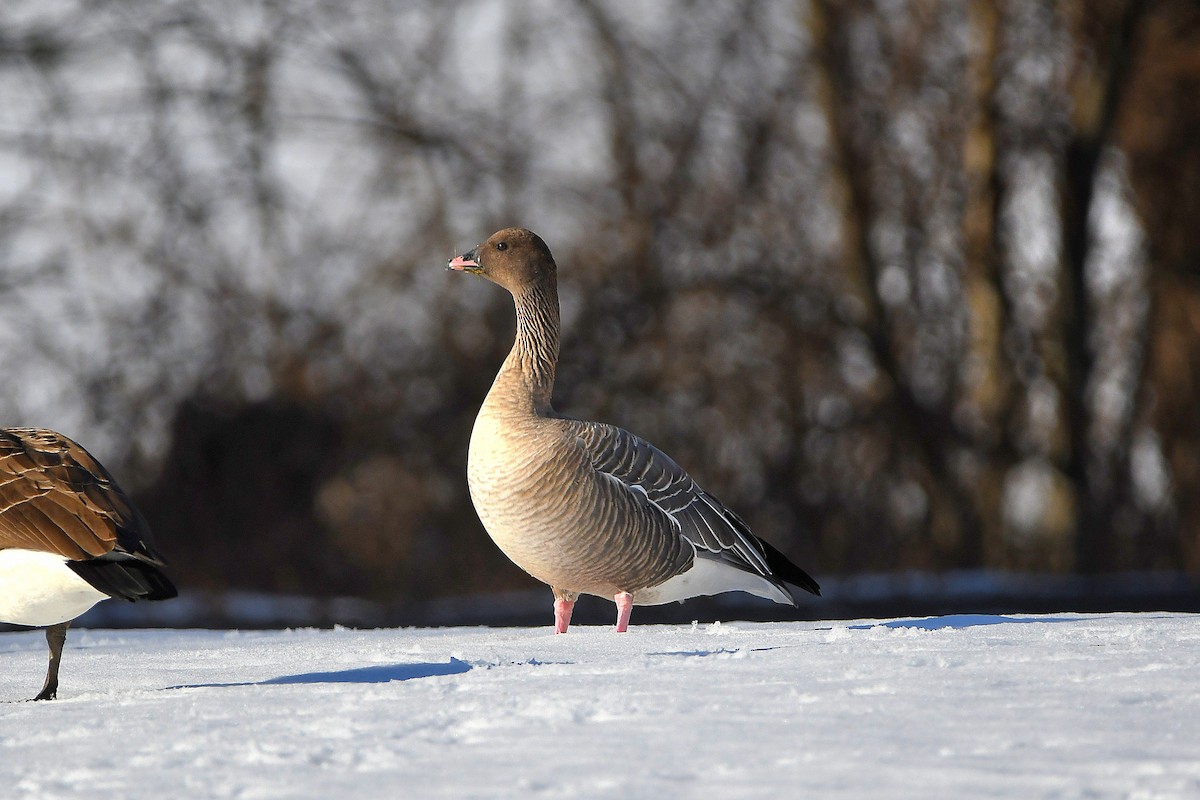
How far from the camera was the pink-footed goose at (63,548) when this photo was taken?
13.6 feet

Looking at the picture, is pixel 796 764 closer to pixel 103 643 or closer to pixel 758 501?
pixel 103 643

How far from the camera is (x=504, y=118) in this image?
11.9 meters

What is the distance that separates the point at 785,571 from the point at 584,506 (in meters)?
1.42

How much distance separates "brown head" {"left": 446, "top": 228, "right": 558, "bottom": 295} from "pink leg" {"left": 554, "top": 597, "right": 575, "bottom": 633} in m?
1.58

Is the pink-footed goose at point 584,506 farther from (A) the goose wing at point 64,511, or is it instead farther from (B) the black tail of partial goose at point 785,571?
(A) the goose wing at point 64,511

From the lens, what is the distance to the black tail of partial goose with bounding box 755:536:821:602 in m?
6.59

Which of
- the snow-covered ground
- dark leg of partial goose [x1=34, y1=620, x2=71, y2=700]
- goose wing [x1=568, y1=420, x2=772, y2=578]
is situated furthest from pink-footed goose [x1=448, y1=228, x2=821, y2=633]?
dark leg of partial goose [x1=34, y1=620, x2=71, y2=700]

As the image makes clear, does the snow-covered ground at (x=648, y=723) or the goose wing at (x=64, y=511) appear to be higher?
the goose wing at (x=64, y=511)

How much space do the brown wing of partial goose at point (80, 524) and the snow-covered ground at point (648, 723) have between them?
1.17 feet

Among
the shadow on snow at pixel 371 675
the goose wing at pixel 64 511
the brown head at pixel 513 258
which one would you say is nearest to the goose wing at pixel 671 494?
the brown head at pixel 513 258

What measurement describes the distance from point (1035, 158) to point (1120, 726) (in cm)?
979

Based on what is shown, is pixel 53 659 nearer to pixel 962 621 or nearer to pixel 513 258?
pixel 513 258

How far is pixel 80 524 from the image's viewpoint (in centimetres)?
Answer: 418

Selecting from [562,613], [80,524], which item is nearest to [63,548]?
[80,524]
